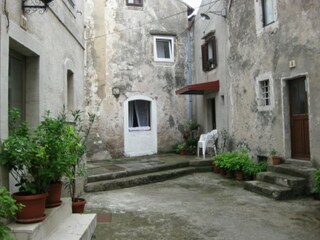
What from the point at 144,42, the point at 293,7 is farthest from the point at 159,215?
the point at 144,42

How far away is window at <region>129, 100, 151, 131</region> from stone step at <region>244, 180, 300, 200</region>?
6597 millimetres

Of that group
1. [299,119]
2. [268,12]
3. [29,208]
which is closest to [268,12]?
[268,12]

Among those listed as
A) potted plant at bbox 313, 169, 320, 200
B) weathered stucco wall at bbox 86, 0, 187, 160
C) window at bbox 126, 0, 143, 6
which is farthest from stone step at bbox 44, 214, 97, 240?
window at bbox 126, 0, 143, 6

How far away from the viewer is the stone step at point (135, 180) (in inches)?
313

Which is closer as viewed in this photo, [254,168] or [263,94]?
[254,168]

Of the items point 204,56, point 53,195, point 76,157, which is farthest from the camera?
point 204,56

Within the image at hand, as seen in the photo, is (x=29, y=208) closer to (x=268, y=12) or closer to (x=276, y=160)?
(x=276, y=160)

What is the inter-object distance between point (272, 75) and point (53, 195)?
6.82 meters

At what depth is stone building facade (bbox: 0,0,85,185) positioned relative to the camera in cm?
362

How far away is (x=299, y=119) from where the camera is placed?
26.7 feet

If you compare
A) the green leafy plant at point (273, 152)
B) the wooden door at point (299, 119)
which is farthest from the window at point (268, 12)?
the green leafy plant at point (273, 152)

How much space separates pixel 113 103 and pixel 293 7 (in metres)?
7.52

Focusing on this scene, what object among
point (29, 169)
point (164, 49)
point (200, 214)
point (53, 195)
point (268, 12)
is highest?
point (164, 49)

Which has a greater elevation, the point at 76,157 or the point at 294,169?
the point at 76,157
